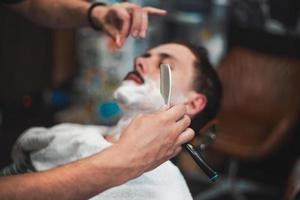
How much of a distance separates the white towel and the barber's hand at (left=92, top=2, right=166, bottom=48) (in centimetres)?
31

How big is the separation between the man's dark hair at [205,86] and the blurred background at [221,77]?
36.3 inches

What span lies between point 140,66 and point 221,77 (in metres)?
1.51

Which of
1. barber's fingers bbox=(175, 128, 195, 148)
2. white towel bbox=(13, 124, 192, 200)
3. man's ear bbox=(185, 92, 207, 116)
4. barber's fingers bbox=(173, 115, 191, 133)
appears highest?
barber's fingers bbox=(173, 115, 191, 133)

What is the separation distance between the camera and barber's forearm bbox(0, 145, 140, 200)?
88 centimetres

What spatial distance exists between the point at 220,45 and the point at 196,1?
0.34 metres

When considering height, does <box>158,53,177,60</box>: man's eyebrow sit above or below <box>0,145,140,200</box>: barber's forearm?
above

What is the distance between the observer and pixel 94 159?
90cm

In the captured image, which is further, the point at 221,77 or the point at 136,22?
the point at 221,77

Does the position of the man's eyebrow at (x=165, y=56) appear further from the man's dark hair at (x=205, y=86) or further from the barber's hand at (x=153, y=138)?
the barber's hand at (x=153, y=138)

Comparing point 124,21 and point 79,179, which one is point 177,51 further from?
point 79,179

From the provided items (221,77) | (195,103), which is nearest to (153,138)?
(195,103)

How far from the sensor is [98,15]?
144 centimetres

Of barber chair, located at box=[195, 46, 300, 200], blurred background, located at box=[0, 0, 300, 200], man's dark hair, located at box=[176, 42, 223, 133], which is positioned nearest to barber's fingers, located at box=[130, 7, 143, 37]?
man's dark hair, located at box=[176, 42, 223, 133]

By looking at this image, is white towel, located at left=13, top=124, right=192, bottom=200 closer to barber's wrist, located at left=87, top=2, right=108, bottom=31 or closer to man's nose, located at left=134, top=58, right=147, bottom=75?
man's nose, located at left=134, top=58, right=147, bottom=75
